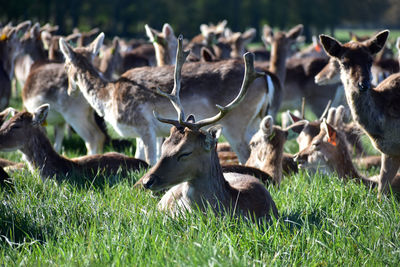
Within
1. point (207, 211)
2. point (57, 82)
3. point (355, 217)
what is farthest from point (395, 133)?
point (57, 82)

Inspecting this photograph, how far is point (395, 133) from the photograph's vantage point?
196 inches

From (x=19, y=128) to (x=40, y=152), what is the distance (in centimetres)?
31

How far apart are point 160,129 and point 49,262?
3.87m

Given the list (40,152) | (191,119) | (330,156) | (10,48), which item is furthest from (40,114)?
(10,48)

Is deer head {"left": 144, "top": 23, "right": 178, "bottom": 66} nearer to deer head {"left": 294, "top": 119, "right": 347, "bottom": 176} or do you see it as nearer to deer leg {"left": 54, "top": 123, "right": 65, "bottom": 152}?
deer leg {"left": 54, "top": 123, "right": 65, "bottom": 152}

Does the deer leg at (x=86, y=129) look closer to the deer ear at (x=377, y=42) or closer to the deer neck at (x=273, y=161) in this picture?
the deer neck at (x=273, y=161)

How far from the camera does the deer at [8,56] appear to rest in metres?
9.65

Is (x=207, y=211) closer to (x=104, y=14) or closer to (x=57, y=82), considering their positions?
(x=57, y=82)

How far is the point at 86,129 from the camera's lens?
8297 millimetres

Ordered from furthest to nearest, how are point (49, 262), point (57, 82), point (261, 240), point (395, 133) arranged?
point (57, 82), point (395, 133), point (261, 240), point (49, 262)

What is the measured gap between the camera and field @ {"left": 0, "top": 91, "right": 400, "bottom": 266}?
3.39 metres

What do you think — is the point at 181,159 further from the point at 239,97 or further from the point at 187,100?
the point at 187,100

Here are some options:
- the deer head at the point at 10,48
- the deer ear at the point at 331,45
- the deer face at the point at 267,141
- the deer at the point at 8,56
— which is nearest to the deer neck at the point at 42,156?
the deer face at the point at 267,141

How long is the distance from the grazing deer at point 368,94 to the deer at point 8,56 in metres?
6.16
